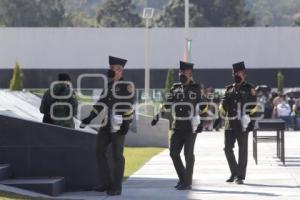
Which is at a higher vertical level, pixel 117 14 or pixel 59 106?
pixel 117 14

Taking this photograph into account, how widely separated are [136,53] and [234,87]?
36477 mm

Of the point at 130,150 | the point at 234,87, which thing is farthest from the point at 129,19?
the point at 234,87

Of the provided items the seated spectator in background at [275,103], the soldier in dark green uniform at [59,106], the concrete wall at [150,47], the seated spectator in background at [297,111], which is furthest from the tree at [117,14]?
the soldier in dark green uniform at [59,106]

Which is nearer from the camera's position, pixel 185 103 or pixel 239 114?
pixel 185 103

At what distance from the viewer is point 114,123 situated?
10867 millimetres

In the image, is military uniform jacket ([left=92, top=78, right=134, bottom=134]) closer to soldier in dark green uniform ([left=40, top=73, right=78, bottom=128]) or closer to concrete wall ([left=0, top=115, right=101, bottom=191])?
concrete wall ([left=0, top=115, right=101, bottom=191])

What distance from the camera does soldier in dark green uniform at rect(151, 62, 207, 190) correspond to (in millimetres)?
11703

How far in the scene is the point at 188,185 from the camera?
11750 mm

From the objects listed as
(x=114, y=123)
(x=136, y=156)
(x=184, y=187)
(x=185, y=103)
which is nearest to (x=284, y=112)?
(x=136, y=156)

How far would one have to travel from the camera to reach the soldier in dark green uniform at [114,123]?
10930mm

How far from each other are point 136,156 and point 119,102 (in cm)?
726

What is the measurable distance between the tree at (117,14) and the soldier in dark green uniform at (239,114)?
293ft

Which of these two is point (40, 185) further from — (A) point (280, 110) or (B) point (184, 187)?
(A) point (280, 110)

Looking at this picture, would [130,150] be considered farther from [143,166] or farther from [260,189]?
[260,189]
